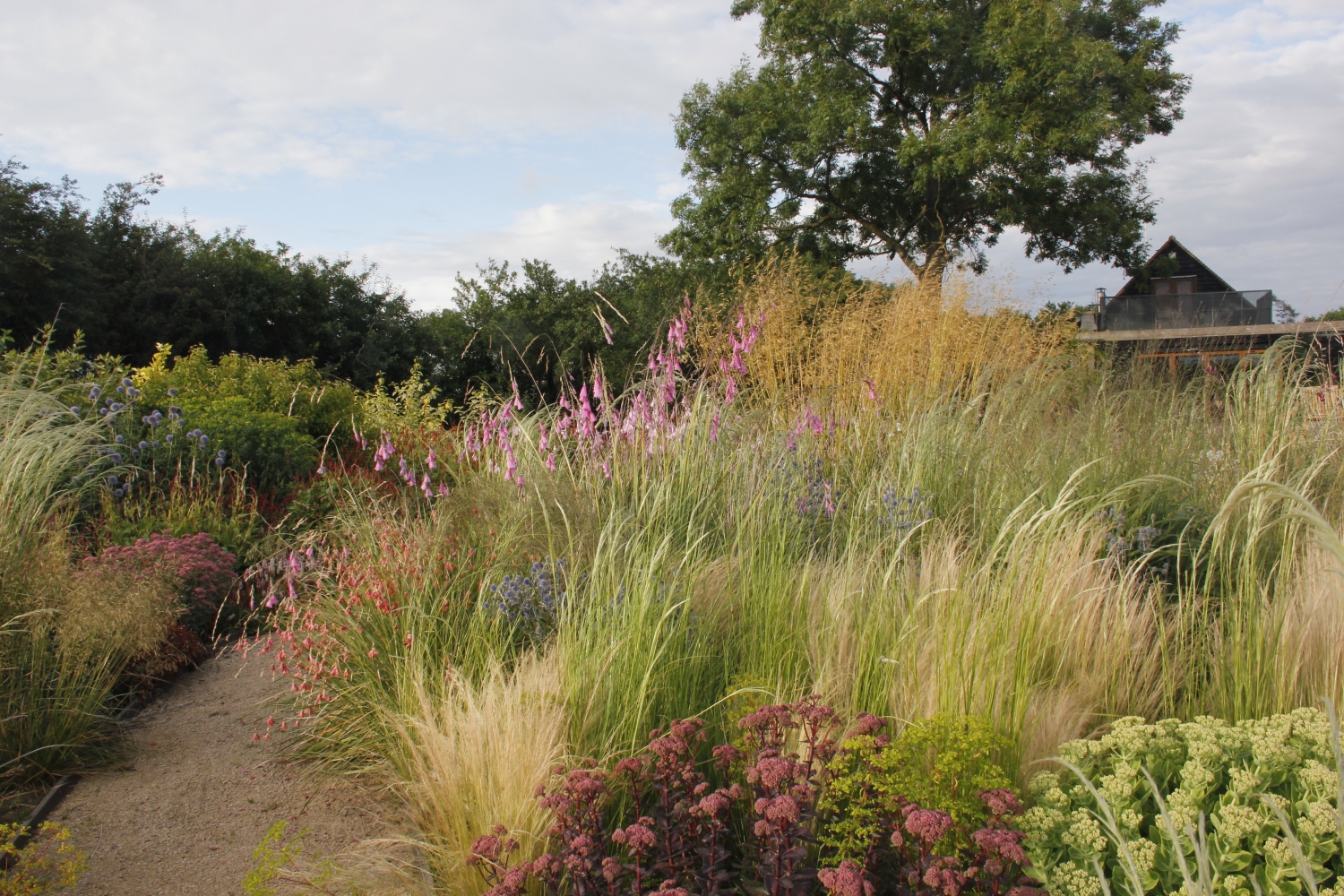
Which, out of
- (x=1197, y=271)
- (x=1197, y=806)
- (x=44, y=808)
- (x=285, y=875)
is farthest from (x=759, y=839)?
(x=1197, y=271)

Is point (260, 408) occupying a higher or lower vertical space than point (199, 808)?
higher

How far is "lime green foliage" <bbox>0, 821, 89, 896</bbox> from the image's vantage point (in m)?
1.99

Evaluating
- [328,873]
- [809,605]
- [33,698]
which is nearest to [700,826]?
A: [328,873]

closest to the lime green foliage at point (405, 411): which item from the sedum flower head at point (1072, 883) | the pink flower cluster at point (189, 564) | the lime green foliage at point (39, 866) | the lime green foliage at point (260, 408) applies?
the lime green foliage at point (260, 408)

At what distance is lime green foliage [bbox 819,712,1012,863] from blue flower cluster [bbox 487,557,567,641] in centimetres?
133

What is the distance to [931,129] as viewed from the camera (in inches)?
742

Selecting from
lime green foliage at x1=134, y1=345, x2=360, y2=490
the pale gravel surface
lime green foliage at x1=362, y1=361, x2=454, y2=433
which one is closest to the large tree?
lime green foliage at x1=362, y1=361, x2=454, y2=433

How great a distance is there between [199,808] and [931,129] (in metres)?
19.5

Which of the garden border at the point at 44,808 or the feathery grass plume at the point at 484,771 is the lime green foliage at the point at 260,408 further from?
the feathery grass plume at the point at 484,771

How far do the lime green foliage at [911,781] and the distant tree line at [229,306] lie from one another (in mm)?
11501

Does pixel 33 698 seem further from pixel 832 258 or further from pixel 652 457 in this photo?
pixel 832 258

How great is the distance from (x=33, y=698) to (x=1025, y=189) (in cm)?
1982

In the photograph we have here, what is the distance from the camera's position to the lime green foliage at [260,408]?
627 centimetres

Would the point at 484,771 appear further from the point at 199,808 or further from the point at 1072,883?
the point at 1072,883
